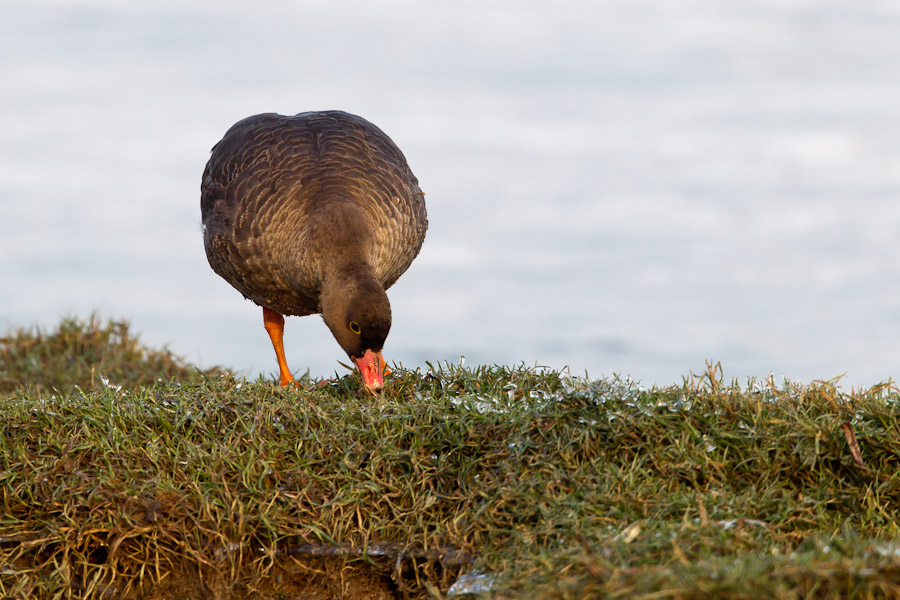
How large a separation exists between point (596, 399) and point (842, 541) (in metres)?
1.40

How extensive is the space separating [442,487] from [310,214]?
3.11 metres

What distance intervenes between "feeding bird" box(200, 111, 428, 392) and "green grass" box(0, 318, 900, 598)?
1790mm

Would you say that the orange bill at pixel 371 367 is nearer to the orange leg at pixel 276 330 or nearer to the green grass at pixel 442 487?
the green grass at pixel 442 487

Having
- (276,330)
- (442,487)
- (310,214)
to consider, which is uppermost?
(310,214)

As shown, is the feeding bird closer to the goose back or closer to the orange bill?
the goose back

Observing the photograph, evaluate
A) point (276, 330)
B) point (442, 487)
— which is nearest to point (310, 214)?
point (276, 330)

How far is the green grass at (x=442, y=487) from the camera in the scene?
372cm

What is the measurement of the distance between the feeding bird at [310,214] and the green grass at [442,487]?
5.87 ft

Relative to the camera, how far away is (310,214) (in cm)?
682

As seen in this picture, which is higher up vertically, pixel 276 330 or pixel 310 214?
pixel 310 214

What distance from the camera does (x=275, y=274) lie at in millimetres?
7039

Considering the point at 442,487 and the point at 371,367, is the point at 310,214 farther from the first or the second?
the point at 442,487

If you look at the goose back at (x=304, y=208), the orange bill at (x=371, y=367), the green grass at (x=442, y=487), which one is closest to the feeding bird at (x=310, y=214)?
the goose back at (x=304, y=208)

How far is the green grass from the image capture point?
3725 mm
